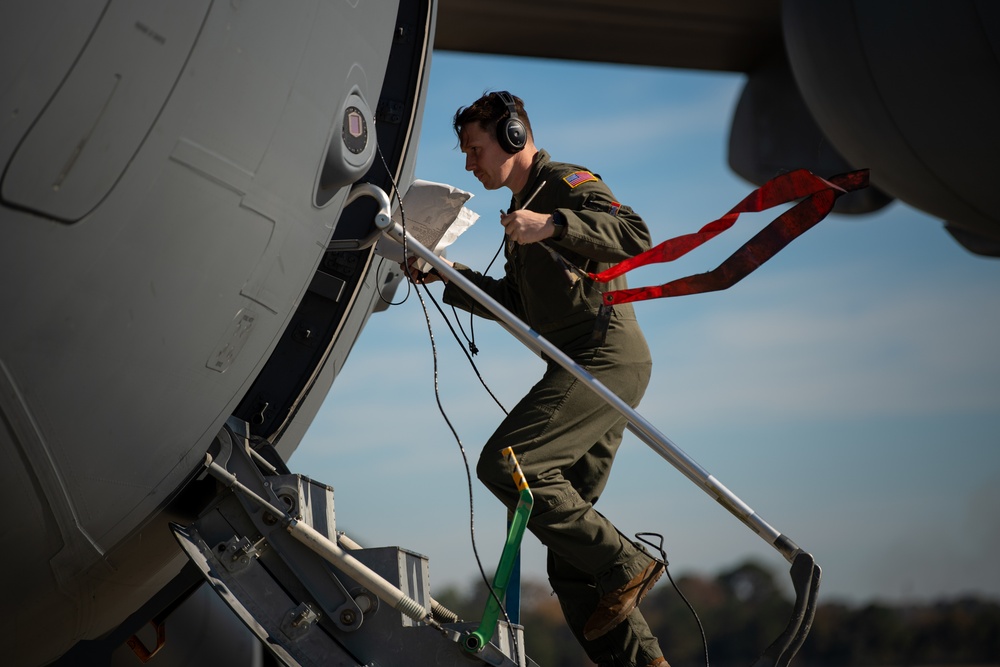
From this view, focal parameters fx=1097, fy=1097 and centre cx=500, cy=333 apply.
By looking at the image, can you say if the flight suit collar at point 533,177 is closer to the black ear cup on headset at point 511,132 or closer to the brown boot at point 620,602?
the black ear cup on headset at point 511,132

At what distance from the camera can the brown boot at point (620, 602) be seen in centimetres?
300

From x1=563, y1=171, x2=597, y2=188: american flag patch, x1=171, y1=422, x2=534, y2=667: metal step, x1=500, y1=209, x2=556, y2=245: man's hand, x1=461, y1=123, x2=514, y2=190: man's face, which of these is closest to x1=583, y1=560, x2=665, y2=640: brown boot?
x1=171, y1=422, x2=534, y2=667: metal step

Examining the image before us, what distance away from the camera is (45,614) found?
2605 millimetres

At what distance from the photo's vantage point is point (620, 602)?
9.85ft

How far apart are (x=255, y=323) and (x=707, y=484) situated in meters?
1.18

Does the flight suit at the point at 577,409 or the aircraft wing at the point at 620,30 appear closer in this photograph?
the flight suit at the point at 577,409

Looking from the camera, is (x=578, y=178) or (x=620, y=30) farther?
(x=620, y=30)

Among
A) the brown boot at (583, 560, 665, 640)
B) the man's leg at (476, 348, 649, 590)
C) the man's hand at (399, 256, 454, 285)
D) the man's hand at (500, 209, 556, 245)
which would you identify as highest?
the man's hand at (500, 209, 556, 245)

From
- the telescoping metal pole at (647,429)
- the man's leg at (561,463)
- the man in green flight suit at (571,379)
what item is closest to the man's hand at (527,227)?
the man in green flight suit at (571,379)

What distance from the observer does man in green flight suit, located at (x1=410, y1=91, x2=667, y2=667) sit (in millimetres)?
2938

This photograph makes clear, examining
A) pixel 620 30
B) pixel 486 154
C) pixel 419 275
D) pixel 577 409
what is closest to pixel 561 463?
pixel 577 409

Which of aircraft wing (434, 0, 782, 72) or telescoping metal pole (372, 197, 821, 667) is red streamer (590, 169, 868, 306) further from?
→ aircraft wing (434, 0, 782, 72)

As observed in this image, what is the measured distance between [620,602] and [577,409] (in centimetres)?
54

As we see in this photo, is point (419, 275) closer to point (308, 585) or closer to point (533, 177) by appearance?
point (533, 177)
